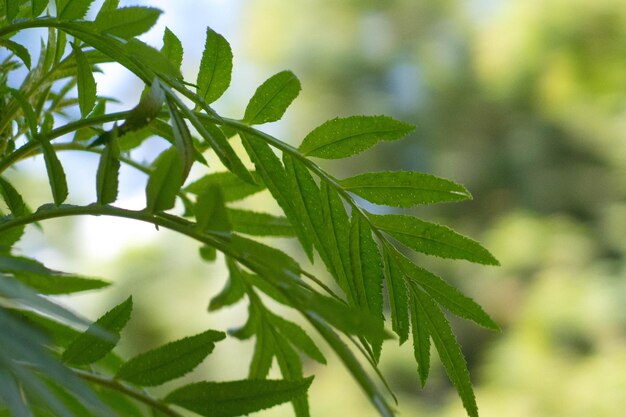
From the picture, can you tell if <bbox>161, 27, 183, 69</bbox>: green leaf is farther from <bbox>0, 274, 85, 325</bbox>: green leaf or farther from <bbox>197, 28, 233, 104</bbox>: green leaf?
<bbox>0, 274, 85, 325</bbox>: green leaf

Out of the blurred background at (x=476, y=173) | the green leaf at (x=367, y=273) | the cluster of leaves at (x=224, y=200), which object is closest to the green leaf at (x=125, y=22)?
the cluster of leaves at (x=224, y=200)

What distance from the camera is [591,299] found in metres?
3.16

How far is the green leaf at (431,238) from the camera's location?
30 cm

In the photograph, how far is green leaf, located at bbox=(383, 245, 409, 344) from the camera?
30cm

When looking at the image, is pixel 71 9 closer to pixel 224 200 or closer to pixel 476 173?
pixel 224 200

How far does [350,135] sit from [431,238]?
2.0 inches

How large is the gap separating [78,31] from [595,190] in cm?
377

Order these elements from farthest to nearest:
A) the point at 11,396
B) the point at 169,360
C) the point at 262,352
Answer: the point at 262,352, the point at 169,360, the point at 11,396

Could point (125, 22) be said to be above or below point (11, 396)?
above

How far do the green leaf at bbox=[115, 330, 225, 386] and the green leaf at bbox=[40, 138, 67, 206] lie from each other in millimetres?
62

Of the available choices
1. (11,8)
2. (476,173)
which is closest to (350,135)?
(11,8)

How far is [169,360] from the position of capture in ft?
0.91

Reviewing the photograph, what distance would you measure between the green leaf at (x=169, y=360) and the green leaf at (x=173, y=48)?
10cm

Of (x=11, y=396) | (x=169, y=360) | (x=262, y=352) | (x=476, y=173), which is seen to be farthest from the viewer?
(x=476, y=173)
